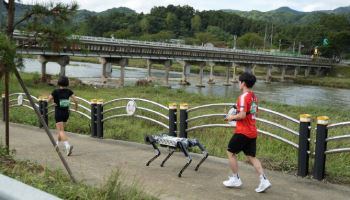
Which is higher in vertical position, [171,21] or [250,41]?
[171,21]

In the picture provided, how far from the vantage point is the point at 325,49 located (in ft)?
386

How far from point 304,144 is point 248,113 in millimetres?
1654

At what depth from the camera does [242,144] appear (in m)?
6.05

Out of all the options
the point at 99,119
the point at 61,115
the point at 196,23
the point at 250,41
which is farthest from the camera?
the point at 196,23

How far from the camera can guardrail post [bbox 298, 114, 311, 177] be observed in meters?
7.06

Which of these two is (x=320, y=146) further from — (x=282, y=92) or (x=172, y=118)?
(x=282, y=92)

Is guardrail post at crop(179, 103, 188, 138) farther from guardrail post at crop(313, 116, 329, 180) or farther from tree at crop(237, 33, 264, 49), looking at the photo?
tree at crop(237, 33, 264, 49)

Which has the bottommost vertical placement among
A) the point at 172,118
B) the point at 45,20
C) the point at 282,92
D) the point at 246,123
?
the point at 282,92

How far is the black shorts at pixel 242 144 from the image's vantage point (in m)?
6.04

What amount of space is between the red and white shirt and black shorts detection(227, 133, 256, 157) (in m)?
0.06

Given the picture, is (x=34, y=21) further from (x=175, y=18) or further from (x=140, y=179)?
(x=175, y=18)

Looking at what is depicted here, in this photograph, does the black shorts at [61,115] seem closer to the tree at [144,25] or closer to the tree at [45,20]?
the tree at [45,20]

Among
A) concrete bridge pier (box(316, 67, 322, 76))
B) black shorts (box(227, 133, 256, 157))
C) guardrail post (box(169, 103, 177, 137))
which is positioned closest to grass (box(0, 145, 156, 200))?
black shorts (box(227, 133, 256, 157))

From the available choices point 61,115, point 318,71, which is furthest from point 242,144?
point 318,71
